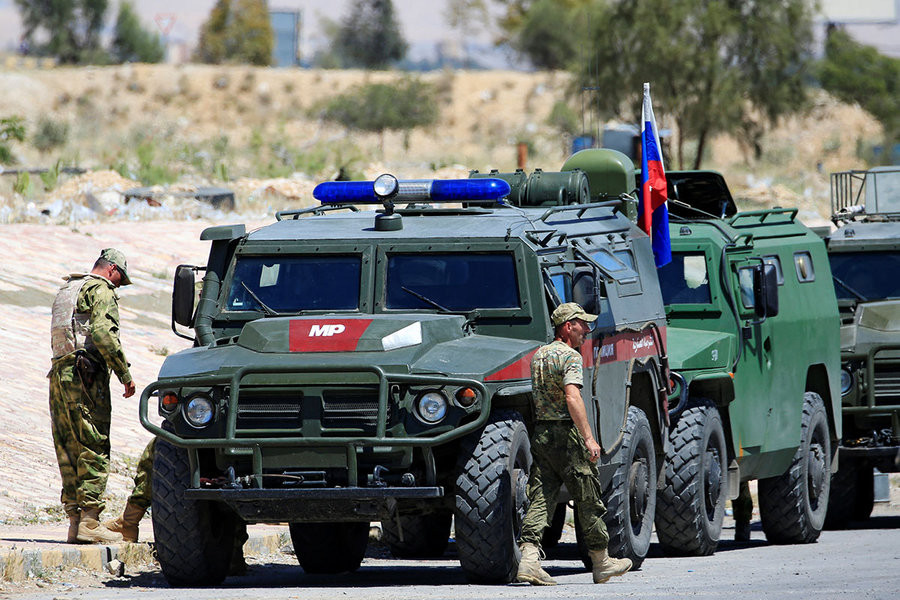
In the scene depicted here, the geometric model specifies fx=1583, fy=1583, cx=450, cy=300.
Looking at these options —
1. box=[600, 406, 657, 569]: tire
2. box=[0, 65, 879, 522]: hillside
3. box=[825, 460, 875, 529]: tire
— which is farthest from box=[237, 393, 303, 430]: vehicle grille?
box=[825, 460, 875, 529]: tire

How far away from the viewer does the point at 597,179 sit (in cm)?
1405

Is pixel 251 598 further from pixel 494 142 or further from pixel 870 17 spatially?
pixel 870 17

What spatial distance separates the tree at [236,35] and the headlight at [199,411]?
88.5 m

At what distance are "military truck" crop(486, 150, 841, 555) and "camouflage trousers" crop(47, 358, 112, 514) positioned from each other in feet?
14.3

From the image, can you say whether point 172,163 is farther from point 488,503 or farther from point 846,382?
point 488,503

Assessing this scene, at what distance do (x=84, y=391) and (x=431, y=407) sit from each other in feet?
8.85

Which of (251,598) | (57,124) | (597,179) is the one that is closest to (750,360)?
(597,179)

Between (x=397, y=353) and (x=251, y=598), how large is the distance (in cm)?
167

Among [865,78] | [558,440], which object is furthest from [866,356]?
[865,78]

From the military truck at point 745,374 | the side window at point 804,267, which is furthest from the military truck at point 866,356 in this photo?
the side window at point 804,267

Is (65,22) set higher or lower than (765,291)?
higher

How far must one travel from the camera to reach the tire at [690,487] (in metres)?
12.2

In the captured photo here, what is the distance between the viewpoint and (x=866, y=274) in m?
16.9

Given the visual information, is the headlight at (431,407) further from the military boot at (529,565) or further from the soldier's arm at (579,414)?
the military boot at (529,565)
